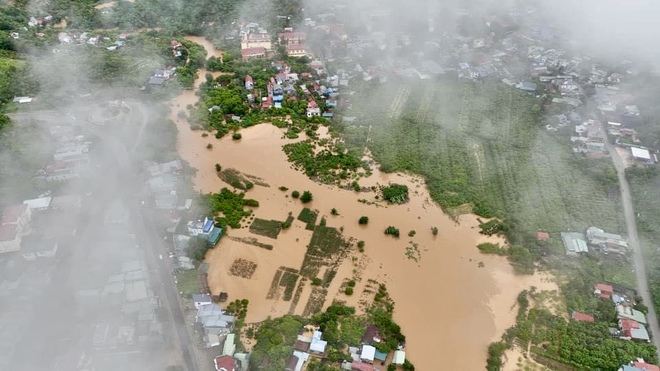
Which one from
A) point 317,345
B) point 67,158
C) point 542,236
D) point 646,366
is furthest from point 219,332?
point 646,366

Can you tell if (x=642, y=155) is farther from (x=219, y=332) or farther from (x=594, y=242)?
(x=219, y=332)

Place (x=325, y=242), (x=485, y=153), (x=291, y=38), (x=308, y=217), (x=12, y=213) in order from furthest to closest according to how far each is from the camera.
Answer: (x=291, y=38) < (x=485, y=153) < (x=308, y=217) < (x=325, y=242) < (x=12, y=213)

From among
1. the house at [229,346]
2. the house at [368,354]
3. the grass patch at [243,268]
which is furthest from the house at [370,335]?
the grass patch at [243,268]

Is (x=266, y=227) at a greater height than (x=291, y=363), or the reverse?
(x=266, y=227)

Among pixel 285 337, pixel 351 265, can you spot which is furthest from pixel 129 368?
pixel 351 265

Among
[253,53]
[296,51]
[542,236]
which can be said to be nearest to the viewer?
[542,236]

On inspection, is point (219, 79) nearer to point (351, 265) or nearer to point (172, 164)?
point (172, 164)

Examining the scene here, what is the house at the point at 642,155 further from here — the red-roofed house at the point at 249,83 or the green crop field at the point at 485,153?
the red-roofed house at the point at 249,83
